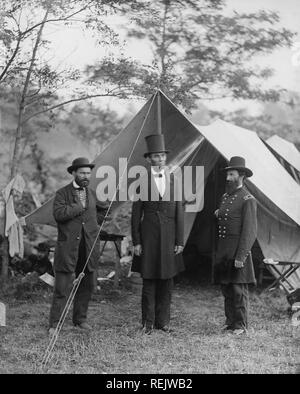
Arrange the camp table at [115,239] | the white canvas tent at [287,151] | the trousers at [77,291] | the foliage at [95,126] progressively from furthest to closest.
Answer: the foliage at [95,126] < the white canvas tent at [287,151] < the camp table at [115,239] < the trousers at [77,291]

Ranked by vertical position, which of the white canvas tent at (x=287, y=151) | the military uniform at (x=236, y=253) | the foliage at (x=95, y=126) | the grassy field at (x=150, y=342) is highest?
the foliage at (x=95, y=126)

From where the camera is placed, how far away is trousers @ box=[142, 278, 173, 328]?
5094 mm

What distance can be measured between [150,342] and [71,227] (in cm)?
128

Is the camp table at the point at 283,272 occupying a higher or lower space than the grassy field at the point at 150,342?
higher

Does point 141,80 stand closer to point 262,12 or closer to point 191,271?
point 191,271

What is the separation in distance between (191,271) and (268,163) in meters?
2.01

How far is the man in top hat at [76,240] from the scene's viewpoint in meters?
5.05

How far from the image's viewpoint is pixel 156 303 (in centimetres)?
519

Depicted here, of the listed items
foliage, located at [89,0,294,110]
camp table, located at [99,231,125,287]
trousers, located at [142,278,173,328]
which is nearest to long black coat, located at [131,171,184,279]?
trousers, located at [142,278,173,328]

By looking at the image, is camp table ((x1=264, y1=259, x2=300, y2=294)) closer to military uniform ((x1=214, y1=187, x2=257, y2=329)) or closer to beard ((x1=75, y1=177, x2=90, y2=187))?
military uniform ((x1=214, y1=187, x2=257, y2=329))

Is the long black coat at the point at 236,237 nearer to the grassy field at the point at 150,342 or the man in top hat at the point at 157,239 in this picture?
the man in top hat at the point at 157,239

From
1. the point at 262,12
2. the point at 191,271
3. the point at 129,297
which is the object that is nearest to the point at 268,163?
the point at 191,271

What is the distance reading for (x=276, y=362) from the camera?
13.8ft

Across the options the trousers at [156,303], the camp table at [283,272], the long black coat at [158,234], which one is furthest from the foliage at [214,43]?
the trousers at [156,303]
